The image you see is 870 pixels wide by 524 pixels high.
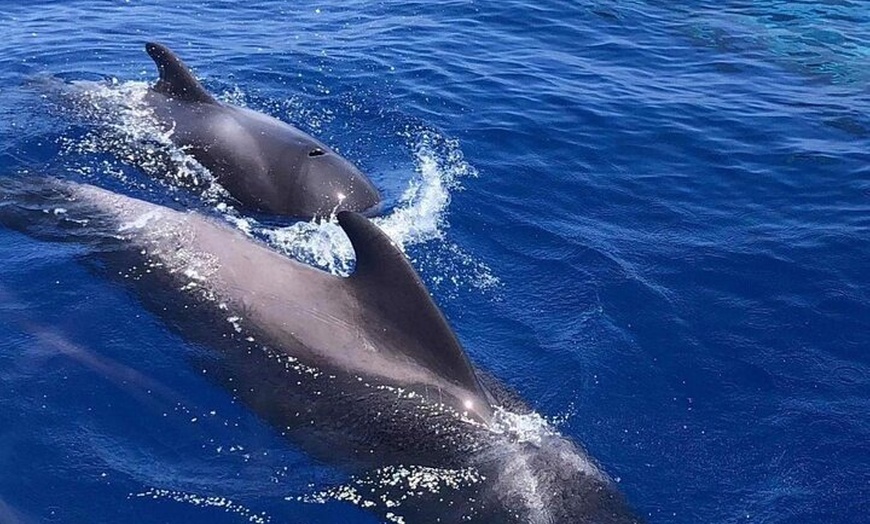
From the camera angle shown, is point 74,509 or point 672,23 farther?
point 672,23

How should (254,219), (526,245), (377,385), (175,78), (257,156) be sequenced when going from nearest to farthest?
(377,385)
(254,219)
(526,245)
(257,156)
(175,78)

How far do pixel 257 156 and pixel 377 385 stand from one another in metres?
5.98

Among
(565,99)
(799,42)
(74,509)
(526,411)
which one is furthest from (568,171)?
(799,42)

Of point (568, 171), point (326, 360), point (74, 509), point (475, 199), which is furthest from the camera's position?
point (568, 171)

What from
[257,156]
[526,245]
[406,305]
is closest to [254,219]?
[257,156]

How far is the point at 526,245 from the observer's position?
42.7 feet

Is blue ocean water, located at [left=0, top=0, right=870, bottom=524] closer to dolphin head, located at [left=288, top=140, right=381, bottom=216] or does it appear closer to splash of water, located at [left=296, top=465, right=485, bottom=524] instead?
splash of water, located at [left=296, top=465, right=485, bottom=524]

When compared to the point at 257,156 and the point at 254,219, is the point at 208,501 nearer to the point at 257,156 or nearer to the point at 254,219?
the point at 254,219

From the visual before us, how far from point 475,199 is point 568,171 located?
2.21 meters

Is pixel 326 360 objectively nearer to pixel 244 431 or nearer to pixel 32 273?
pixel 244 431

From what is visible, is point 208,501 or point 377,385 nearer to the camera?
point 208,501

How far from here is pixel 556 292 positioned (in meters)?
11.9

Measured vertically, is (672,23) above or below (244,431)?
above

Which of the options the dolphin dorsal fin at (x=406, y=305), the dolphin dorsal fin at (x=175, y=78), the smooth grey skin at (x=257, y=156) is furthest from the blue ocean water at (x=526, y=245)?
the dolphin dorsal fin at (x=406, y=305)
